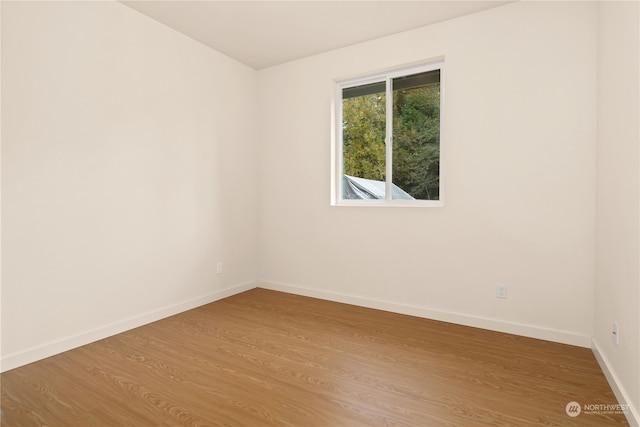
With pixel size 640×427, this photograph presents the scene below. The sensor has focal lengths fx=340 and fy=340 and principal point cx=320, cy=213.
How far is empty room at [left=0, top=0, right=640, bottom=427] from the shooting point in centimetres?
188

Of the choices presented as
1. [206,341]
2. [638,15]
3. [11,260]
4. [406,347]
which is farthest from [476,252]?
[11,260]

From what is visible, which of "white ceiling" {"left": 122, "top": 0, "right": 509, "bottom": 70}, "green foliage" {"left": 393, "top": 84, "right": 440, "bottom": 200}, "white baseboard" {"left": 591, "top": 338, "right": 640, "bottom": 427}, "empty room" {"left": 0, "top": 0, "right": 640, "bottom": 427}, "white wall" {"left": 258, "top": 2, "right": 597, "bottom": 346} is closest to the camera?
"white baseboard" {"left": 591, "top": 338, "right": 640, "bottom": 427}

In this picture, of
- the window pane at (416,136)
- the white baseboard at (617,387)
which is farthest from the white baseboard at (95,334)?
the white baseboard at (617,387)

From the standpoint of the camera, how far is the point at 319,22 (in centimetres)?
308

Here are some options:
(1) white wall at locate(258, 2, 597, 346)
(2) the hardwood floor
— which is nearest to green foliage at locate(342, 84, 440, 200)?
(1) white wall at locate(258, 2, 597, 346)

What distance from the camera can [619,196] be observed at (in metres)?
1.90

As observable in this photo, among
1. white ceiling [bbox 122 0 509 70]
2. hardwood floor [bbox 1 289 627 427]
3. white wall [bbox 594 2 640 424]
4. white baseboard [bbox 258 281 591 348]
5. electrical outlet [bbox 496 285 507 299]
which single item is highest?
white ceiling [bbox 122 0 509 70]

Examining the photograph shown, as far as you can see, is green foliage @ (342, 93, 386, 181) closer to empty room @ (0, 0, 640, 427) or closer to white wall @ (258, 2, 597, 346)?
empty room @ (0, 0, 640, 427)

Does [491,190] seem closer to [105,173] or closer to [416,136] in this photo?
[416,136]

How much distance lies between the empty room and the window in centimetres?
2

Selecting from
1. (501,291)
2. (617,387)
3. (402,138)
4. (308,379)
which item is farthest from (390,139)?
(617,387)

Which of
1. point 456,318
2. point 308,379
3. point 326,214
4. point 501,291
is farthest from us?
point 326,214

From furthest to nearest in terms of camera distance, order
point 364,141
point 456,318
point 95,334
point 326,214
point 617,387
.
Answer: point 326,214, point 364,141, point 456,318, point 95,334, point 617,387

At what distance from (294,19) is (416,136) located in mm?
1551
